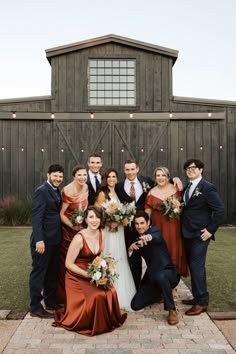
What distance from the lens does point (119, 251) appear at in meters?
5.06

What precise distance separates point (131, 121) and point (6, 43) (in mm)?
5640

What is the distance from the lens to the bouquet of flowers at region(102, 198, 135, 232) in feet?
15.9

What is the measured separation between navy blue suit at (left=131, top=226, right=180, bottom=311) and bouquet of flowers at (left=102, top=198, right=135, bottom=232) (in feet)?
1.09

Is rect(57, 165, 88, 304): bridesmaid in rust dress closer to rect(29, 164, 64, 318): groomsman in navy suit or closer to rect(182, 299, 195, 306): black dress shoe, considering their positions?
rect(29, 164, 64, 318): groomsman in navy suit

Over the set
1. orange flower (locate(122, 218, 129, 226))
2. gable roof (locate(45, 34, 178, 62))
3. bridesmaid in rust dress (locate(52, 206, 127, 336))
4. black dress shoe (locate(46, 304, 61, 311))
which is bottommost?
black dress shoe (locate(46, 304, 61, 311))

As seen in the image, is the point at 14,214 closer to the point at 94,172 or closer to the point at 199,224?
the point at 94,172

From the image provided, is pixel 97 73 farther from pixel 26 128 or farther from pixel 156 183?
pixel 156 183

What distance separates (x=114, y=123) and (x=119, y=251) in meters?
9.34

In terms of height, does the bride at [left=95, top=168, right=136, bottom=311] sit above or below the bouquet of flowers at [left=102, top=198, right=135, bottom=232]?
below

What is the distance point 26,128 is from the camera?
45.7 ft

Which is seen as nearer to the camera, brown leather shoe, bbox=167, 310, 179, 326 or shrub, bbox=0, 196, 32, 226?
brown leather shoe, bbox=167, 310, 179, 326

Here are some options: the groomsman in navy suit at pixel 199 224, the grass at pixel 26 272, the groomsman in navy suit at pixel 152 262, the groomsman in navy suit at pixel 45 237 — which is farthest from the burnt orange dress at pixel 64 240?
the groomsman in navy suit at pixel 199 224

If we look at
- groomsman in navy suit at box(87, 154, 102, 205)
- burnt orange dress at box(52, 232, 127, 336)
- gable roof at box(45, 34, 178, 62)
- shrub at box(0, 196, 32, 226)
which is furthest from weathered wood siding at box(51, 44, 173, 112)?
burnt orange dress at box(52, 232, 127, 336)

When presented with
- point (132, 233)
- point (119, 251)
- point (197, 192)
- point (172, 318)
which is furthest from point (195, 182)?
point (172, 318)
